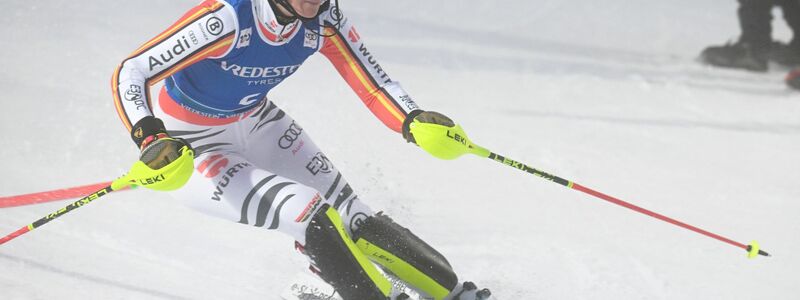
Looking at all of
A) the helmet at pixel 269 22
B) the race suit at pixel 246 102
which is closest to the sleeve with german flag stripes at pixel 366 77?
the race suit at pixel 246 102

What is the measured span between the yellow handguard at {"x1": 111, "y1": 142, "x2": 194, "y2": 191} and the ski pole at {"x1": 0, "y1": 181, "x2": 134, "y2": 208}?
1776 millimetres

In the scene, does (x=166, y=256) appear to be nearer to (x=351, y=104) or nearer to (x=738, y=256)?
(x=351, y=104)

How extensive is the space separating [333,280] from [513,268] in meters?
1.56

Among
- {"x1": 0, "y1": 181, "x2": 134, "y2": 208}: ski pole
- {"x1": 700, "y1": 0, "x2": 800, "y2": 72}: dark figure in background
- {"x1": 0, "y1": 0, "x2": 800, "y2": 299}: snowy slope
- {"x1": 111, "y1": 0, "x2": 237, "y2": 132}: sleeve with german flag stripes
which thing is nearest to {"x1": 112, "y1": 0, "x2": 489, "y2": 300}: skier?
{"x1": 111, "y1": 0, "x2": 237, "y2": 132}: sleeve with german flag stripes

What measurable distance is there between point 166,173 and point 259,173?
0.49 meters

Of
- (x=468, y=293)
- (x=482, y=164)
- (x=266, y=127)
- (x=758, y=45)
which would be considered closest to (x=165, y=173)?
(x=266, y=127)

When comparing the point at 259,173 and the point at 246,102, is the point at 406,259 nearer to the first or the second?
the point at 259,173

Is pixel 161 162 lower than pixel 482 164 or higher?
lower

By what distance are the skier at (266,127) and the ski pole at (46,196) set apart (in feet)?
4.25

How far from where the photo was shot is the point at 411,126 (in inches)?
138

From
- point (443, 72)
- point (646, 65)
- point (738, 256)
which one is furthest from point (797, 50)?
point (738, 256)

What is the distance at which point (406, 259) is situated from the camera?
3475 millimetres

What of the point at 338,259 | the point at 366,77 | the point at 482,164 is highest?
the point at 482,164

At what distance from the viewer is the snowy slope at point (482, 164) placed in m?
4.22
